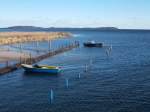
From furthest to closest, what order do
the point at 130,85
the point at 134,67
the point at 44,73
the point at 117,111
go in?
the point at 134,67 < the point at 44,73 < the point at 130,85 < the point at 117,111

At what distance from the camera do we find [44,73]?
73938mm

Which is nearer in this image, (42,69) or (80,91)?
(80,91)

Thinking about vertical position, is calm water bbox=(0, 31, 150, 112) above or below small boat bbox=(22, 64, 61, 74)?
below

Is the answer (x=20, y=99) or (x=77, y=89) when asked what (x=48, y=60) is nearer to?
(x=77, y=89)

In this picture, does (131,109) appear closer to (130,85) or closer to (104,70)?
(130,85)

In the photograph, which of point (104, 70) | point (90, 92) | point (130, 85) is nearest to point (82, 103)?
point (90, 92)

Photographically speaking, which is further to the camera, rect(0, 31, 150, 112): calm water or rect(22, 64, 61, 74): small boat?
rect(22, 64, 61, 74): small boat

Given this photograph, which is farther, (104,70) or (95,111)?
(104,70)

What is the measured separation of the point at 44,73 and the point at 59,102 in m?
24.1

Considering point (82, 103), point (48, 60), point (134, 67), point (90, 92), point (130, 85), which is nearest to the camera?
point (82, 103)

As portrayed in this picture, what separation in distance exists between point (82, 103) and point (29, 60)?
42206 mm

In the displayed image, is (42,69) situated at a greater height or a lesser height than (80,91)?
greater

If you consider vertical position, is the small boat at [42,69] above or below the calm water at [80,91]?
above

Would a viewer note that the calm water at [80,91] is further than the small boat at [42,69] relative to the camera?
No
